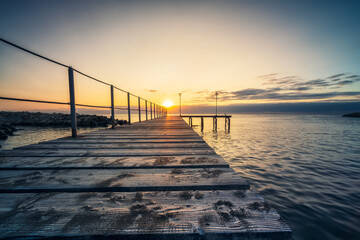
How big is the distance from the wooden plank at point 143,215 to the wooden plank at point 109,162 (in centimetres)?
51

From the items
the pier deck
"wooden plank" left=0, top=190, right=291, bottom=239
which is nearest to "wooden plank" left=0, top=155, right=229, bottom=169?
the pier deck

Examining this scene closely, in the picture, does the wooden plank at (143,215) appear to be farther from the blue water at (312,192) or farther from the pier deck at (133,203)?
the blue water at (312,192)

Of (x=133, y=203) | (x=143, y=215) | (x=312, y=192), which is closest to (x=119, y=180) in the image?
(x=133, y=203)

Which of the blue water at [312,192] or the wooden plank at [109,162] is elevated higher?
the wooden plank at [109,162]

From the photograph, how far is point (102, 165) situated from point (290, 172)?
653 cm

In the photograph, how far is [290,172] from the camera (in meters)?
5.64

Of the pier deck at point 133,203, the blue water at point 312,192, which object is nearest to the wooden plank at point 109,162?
the pier deck at point 133,203

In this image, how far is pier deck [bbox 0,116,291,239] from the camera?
61 centimetres

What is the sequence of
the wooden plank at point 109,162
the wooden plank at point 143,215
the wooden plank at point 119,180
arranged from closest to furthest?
1. the wooden plank at point 143,215
2. the wooden plank at point 119,180
3. the wooden plank at point 109,162

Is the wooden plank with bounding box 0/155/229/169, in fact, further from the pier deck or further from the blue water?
the blue water

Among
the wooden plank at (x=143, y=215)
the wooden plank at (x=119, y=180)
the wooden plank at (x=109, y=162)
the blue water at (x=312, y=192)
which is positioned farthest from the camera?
the blue water at (x=312, y=192)

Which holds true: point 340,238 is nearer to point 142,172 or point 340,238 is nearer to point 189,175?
point 189,175

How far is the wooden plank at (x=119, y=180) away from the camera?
Answer: 0.98m

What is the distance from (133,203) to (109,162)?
868 millimetres
